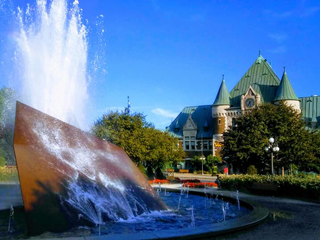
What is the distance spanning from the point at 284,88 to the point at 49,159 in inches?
2233

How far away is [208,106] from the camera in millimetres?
75625

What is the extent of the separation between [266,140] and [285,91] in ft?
91.9

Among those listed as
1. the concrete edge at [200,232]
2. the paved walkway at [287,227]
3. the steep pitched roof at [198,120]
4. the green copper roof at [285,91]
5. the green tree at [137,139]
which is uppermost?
the green copper roof at [285,91]

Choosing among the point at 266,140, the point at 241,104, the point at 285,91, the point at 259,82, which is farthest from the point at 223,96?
the point at 266,140

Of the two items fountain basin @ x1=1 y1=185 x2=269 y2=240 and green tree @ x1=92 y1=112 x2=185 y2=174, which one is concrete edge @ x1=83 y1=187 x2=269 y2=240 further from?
green tree @ x1=92 y1=112 x2=185 y2=174

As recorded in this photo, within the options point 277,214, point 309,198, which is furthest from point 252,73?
point 277,214

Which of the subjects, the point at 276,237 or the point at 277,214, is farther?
the point at 277,214

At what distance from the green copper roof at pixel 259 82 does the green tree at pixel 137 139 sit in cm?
3004

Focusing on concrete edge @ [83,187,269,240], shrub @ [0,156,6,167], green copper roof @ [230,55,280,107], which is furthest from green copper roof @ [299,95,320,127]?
concrete edge @ [83,187,269,240]

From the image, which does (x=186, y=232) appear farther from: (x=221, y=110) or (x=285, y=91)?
(x=221, y=110)

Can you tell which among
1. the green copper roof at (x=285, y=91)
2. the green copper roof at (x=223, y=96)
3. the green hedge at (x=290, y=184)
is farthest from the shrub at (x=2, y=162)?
the green copper roof at (x=285, y=91)

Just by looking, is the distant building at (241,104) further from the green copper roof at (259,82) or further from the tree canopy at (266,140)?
the tree canopy at (266,140)

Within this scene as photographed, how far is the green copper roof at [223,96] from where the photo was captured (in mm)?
64875

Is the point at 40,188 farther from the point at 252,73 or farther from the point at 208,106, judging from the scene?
the point at 208,106
